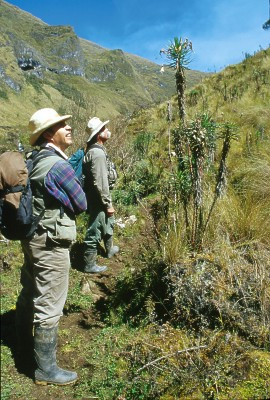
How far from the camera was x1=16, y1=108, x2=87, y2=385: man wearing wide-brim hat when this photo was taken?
A: 2.92 m

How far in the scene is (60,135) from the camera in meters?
3.10

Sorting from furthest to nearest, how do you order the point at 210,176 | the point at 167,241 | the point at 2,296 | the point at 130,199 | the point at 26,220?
the point at 130,199 → the point at 210,176 → the point at 2,296 → the point at 167,241 → the point at 26,220

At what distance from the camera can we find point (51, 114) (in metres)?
3.08

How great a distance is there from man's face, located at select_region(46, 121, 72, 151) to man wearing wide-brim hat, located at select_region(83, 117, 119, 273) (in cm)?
170

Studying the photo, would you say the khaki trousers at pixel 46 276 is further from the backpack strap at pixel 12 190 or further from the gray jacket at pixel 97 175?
the gray jacket at pixel 97 175

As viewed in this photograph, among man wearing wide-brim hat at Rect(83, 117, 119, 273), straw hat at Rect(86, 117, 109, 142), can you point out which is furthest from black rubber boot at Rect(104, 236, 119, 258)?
straw hat at Rect(86, 117, 109, 142)

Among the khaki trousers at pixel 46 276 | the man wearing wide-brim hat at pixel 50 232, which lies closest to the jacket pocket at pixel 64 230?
the man wearing wide-brim hat at pixel 50 232

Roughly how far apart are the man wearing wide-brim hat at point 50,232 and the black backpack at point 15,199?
0.41 feet

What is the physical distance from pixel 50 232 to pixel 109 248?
2.91m

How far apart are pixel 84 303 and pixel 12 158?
2.26 meters

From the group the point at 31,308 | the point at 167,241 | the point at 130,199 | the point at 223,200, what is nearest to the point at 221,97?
the point at 130,199

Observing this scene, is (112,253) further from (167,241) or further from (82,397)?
(82,397)

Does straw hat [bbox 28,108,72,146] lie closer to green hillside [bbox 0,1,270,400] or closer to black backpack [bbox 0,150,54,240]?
black backpack [bbox 0,150,54,240]

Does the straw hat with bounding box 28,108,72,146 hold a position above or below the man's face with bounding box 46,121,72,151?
above
